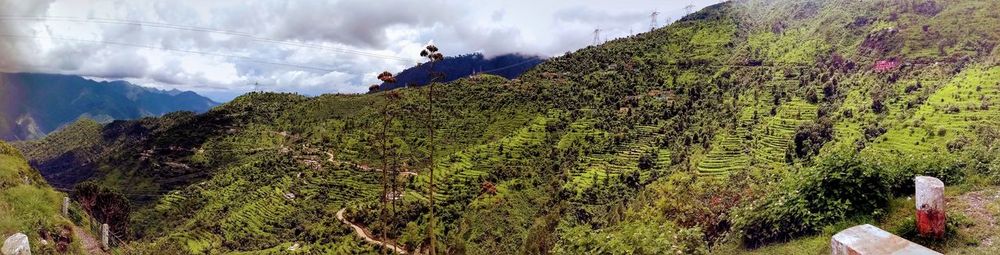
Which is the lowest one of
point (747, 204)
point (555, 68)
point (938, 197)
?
point (747, 204)

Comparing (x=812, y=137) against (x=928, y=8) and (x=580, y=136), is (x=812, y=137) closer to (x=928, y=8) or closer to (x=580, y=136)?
(x=580, y=136)

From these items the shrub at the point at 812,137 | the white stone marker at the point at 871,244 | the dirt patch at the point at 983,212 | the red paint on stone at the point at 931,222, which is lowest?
the shrub at the point at 812,137

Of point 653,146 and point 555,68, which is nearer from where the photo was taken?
point 653,146

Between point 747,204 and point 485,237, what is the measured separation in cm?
4236

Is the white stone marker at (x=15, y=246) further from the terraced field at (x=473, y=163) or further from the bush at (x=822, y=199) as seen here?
the terraced field at (x=473, y=163)

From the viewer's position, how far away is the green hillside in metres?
49.3

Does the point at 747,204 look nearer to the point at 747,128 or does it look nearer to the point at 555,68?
the point at 747,128

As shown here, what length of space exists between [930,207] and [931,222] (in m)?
0.35

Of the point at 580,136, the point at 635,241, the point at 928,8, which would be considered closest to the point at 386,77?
the point at 635,241

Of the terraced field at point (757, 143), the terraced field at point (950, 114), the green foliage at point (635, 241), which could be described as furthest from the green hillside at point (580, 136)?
the green foliage at point (635, 241)

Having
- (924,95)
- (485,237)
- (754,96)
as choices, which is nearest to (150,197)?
(485,237)

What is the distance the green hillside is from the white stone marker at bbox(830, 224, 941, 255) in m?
7.58

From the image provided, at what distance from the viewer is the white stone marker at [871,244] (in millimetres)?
5336

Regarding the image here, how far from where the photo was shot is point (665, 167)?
62.1 metres
